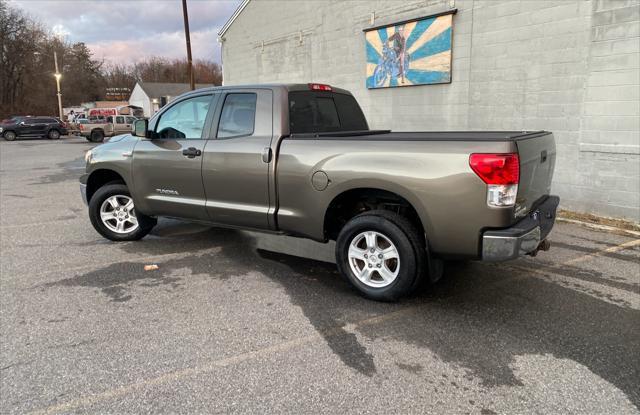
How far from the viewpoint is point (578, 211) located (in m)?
7.69

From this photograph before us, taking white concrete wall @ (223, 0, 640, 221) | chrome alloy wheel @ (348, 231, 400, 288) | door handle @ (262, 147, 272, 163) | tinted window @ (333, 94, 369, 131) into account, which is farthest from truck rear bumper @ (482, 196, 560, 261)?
white concrete wall @ (223, 0, 640, 221)

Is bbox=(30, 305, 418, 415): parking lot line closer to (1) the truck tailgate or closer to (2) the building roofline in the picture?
(1) the truck tailgate

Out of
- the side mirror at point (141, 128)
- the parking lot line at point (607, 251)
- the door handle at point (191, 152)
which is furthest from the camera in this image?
the side mirror at point (141, 128)

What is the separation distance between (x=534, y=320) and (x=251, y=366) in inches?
88.4

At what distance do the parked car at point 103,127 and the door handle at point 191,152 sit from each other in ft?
87.2

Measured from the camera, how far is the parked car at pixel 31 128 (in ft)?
106

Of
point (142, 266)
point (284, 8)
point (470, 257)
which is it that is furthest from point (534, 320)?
point (284, 8)

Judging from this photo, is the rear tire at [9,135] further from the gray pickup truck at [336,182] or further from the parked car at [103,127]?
the gray pickup truck at [336,182]

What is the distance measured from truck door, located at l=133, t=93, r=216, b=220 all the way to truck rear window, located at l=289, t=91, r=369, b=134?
0.98 meters

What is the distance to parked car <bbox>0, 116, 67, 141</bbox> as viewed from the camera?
1268 inches

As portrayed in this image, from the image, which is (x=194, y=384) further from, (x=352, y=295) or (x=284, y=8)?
(x=284, y=8)

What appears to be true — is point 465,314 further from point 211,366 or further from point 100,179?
point 100,179

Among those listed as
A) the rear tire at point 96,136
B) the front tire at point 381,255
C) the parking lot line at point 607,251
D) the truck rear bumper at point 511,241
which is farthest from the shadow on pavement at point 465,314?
the rear tire at point 96,136

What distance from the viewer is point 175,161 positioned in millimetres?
5184
